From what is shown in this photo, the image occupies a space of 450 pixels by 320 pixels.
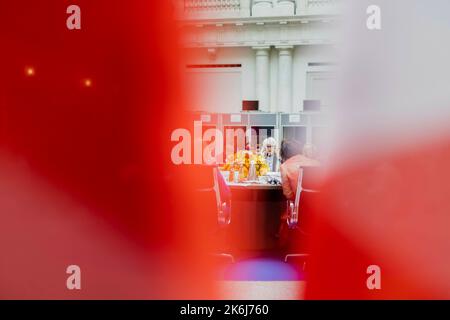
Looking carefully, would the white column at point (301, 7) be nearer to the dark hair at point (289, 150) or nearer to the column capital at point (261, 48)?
the column capital at point (261, 48)

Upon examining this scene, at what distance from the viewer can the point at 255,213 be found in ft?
9.83

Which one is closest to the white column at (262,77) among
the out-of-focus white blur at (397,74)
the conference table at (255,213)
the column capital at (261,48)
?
the column capital at (261,48)

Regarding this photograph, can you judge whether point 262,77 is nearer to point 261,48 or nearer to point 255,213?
point 261,48

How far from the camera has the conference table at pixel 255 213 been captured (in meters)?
2.94

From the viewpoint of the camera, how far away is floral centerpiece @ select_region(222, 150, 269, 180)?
3137mm

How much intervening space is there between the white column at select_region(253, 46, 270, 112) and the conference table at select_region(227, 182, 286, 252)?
2.93m

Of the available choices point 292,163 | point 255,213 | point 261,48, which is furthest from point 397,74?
point 261,48

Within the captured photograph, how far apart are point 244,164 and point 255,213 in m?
0.41

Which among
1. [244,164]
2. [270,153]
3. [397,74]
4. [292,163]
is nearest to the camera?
[397,74]

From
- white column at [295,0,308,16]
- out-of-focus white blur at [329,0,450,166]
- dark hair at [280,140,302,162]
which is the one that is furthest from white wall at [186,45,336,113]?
out-of-focus white blur at [329,0,450,166]

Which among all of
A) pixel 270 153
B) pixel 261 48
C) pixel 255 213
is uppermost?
pixel 261 48

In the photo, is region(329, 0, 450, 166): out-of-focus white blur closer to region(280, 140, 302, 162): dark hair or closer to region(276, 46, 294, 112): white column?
region(280, 140, 302, 162): dark hair

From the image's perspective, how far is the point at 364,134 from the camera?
1436 mm

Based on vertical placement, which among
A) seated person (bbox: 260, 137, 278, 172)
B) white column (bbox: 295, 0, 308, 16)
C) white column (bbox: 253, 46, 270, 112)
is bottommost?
seated person (bbox: 260, 137, 278, 172)
